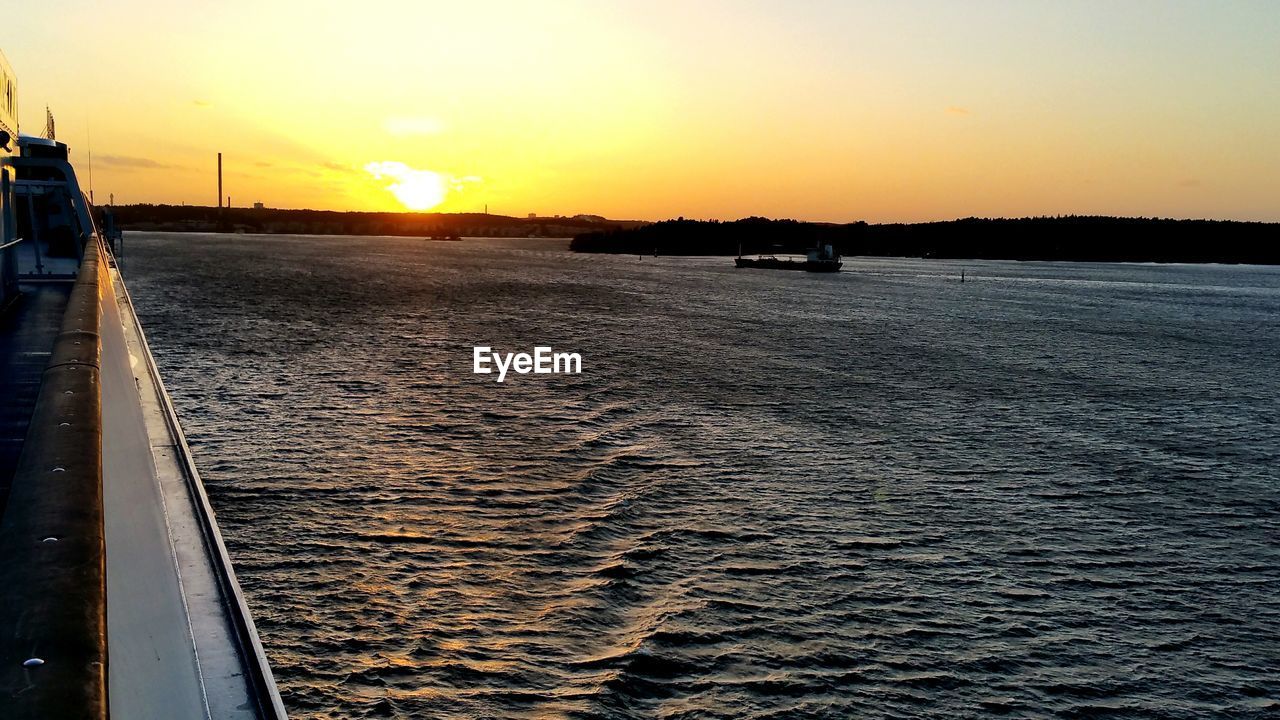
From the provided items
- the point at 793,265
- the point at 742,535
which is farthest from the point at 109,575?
the point at 793,265

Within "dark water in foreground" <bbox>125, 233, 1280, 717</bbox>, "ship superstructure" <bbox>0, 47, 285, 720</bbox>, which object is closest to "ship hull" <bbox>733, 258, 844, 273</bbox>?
Answer: "dark water in foreground" <bbox>125, 233, 1280, 717</bbox>

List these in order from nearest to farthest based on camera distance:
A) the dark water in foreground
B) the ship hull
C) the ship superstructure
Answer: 1. the ship superstructure
2. the dark water in foreground
3. the ship hull

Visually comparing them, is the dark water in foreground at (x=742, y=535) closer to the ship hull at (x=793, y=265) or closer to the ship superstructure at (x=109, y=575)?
the ship superstructure at (x=109, y=575)

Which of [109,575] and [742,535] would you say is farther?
[742,535]

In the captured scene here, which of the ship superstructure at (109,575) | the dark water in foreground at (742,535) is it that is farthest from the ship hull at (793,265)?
the ship superstructure at (109,575)

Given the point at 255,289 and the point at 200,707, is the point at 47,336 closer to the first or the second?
the point at 200,707

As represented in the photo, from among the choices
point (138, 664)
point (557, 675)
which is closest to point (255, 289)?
point (557, 675)

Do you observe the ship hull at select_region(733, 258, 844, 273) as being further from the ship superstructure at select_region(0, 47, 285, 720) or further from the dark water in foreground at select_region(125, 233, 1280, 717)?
the ship superstructure at select_region(0, 47, 285, 720)

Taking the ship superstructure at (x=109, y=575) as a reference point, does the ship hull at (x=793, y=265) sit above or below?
above

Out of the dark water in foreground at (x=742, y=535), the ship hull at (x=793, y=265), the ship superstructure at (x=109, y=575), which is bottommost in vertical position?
the dark water in foreground at (x=742, y=535)

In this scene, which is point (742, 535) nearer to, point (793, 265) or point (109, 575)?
point (109, 575)
